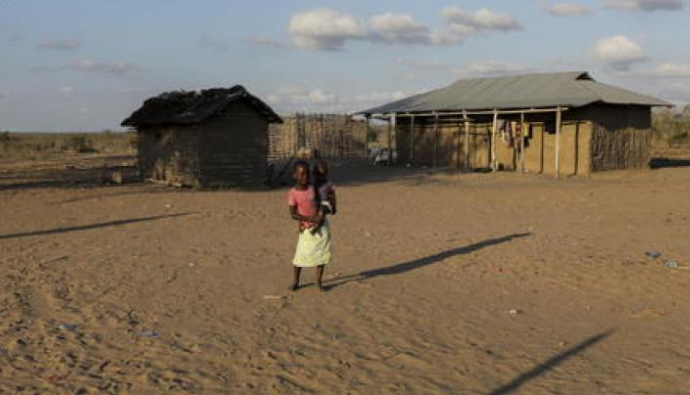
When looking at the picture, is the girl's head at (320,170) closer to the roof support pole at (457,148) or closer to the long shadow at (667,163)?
the roof support pole at (457,148)

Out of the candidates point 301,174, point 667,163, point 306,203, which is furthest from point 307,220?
point 667,163

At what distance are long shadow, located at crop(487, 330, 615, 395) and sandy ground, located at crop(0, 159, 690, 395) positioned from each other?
18mm

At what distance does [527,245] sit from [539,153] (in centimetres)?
1558

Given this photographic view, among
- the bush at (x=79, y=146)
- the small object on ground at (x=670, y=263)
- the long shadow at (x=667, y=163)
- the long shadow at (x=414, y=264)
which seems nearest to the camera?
the long shadow at (x=414, y=264)

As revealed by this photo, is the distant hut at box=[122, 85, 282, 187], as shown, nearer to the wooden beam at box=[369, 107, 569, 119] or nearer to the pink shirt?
the wooden beam at box=[369, 107, 569, 119]

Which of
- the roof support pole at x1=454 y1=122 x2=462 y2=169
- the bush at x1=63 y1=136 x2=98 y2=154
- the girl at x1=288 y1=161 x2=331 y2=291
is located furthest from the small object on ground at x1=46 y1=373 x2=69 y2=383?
the bush at x1=63 y1=136 x2=98 y2=154

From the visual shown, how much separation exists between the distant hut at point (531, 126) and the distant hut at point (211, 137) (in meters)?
9.15

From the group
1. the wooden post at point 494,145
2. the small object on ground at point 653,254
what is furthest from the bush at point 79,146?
the small object on ground at point 653,254

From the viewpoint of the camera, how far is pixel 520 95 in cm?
2702

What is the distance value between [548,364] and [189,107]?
17.0m

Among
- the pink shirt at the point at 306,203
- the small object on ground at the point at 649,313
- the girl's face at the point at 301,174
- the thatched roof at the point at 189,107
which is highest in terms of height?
the thatched roof at the point at 189,107

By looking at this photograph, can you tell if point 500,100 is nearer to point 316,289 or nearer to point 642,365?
point 316,289

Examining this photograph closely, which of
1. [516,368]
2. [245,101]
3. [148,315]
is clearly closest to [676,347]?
[516,368]

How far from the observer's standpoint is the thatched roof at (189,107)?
64.8ft
